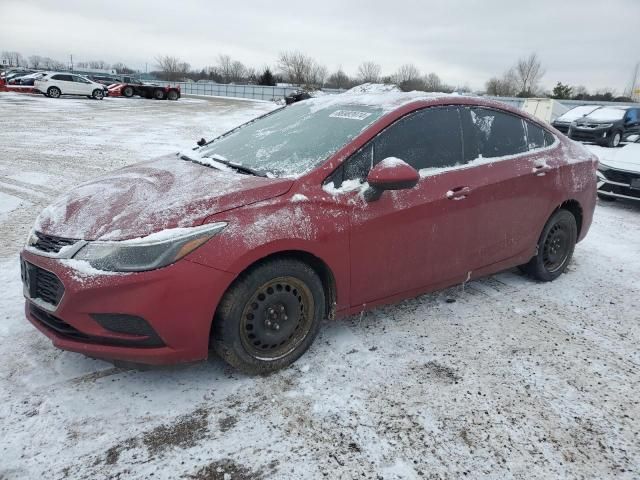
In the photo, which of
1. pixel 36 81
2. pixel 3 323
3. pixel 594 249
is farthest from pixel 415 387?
pixel 36 81

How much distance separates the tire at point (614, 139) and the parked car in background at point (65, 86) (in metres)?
28.6

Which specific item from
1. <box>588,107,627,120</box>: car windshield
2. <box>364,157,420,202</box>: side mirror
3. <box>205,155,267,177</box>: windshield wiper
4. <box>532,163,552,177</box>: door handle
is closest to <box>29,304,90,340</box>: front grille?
<box>205,155,267,177</box>: windshield wiper

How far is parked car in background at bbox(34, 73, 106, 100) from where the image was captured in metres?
A: 30.0

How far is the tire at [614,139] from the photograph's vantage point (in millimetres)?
16984

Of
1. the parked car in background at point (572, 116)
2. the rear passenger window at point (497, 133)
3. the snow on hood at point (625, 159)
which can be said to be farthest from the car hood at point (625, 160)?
the parked car in background at point (572, 116)

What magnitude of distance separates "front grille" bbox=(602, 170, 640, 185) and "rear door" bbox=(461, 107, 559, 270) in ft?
13.9

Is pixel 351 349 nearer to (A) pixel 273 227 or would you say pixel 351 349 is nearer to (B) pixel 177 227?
(A) pixel 273 227

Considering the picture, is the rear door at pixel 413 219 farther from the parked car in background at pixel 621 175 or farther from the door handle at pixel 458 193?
the parked car in background at pixel 621 175

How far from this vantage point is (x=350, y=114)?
3.52 meters

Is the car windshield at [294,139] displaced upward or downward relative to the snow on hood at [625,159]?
upward

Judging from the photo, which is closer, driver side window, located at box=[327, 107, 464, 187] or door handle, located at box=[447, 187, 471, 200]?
driver side window, located at box=[327, 107, 464, 187]

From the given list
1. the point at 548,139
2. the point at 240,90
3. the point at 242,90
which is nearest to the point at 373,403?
the point at 548,139

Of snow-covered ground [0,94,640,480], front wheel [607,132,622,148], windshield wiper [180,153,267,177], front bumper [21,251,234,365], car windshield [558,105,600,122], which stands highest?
car windshield [558,105,600,122]

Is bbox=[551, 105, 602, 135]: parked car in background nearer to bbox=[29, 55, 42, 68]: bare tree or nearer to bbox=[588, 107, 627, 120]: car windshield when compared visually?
bbox=[588, 107, 627, 120]: car windshield
